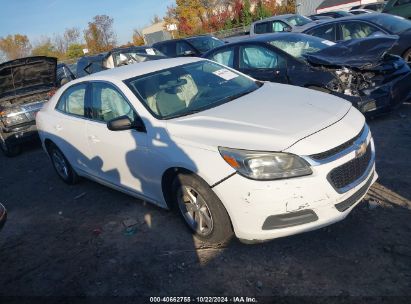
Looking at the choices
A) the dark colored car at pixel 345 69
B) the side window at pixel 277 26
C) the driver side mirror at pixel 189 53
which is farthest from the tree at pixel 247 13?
the dark colored car at pixel 345 69

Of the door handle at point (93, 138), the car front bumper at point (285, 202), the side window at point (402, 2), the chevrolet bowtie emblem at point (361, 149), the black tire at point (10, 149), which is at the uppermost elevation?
the side window at point (402, 2)

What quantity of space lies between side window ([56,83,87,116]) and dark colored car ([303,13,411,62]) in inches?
252

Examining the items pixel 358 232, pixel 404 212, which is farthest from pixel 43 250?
pixel 404 212

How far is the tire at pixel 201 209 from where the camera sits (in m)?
3.33

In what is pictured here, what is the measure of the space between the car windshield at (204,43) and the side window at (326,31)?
14.0ft

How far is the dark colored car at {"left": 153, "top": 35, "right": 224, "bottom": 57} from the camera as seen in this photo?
12840mm

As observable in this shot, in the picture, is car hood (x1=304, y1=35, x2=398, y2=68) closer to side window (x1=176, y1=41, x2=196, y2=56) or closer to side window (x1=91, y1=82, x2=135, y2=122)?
side window (x1=91, y1=82, x2=135, y2=122)

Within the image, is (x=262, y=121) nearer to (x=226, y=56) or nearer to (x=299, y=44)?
(x=299, y=44)

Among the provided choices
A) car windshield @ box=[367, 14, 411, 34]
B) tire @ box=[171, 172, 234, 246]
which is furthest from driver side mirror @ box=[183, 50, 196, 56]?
tire @ box=[171, 172, 234, 246]

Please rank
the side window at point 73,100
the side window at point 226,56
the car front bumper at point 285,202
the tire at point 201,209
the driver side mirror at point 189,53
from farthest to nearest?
the driver side mirror at point 189,53, the side window at point 226,56, the side window at point 73,100, the tire at point 201,209, the car front bumper at point 285,202

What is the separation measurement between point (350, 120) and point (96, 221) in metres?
3.09

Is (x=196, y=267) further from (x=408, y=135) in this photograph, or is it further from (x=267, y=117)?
(x=408, y=135)

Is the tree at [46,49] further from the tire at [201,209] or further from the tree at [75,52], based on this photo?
the tire at [201,209]

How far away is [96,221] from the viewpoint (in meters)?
4.70
